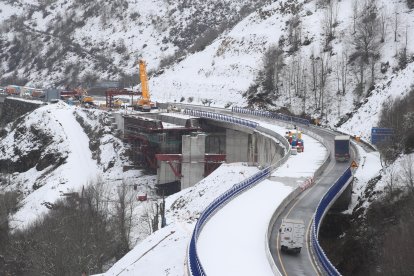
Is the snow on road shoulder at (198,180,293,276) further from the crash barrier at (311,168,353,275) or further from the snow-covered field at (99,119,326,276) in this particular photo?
the crash barrier at (311,168,353,275)

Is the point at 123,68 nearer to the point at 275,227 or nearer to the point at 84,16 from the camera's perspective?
the point at 84,16

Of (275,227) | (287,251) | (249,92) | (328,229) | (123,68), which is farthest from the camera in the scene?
(123,68)

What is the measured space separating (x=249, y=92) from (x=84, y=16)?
112254mm

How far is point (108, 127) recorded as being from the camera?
85562 mm

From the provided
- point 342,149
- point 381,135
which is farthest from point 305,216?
point 381,135

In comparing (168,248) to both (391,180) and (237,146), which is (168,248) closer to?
(391,180)

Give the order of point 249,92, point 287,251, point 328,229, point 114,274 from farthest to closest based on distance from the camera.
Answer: point 249,92 → point 328,229 → point 114,274 → point 287,251

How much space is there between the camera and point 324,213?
33125 millimetres

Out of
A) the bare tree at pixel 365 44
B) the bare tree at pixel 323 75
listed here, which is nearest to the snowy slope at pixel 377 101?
the bare tree at pixel 365 44

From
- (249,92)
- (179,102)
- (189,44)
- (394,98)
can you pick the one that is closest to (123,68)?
(189,44)

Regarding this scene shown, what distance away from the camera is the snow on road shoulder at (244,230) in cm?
2533

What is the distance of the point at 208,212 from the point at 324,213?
7.31 meters

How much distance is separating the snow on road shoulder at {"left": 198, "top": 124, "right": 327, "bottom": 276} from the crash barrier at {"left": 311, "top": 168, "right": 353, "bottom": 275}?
2.55m

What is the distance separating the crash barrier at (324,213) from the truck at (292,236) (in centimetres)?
83
